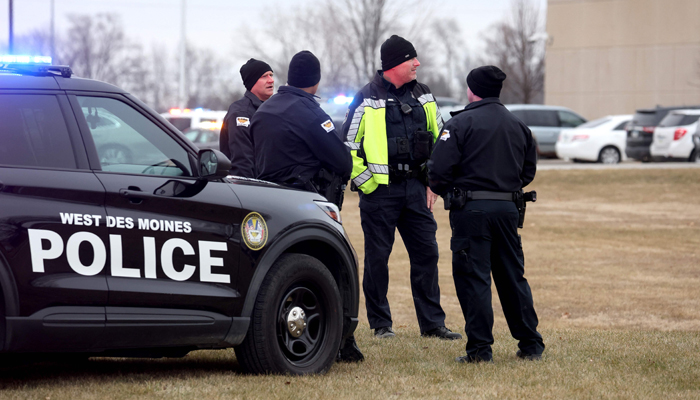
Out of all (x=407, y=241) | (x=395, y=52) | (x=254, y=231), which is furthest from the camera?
(x=407, y=241)

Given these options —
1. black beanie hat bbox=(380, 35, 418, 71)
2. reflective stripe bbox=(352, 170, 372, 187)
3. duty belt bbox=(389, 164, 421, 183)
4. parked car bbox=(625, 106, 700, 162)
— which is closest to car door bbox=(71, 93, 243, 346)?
reflective stripe bbox=(352, 170, 372, 187)

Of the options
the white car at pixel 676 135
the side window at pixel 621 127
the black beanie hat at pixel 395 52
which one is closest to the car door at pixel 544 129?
the side window at pixel 621 127

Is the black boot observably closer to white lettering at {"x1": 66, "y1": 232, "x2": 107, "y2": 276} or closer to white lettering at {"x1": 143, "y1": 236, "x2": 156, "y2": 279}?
white lettering at {"x1": 143, "y1": 236, "x2": 156, "y2": 279}

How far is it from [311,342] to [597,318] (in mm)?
4867

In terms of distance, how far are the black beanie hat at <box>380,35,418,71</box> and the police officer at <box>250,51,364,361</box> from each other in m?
0.92

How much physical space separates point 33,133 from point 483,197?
8.70ft

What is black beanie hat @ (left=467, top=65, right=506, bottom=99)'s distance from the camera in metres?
5.73

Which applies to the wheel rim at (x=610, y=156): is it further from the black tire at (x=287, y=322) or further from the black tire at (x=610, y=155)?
the black tire at (x=287, y=322)

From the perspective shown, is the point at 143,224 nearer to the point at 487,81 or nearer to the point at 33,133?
the point at 33,133

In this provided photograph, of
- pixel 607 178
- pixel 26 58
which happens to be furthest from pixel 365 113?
pixel 607 178

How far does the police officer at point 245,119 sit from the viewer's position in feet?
23.1

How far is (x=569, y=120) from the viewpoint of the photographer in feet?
96.0

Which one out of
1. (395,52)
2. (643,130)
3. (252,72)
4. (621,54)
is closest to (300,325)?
(395,52)

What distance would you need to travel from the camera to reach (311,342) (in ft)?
17.6
